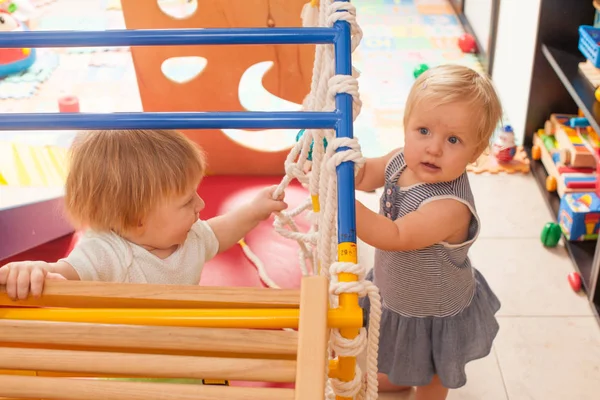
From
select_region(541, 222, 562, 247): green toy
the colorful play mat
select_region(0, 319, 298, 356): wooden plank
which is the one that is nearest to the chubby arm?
select_region(0, 319, 298, 356): wooden plank

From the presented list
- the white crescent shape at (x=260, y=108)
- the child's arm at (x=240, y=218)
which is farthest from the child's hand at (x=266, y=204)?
the white crescent shape at (x=260, y=108)

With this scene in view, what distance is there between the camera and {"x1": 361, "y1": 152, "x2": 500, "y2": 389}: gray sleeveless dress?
1204 millimetres

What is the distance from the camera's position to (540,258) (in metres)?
1.95

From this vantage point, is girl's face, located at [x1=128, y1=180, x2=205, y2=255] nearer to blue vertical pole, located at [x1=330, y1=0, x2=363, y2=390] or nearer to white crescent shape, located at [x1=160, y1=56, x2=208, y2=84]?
blue vertical pole, located at [x1=330, y1=0, x2=363, y2=390]

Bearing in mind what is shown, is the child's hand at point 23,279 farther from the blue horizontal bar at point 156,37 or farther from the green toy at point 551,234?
the green toy at point 551,234

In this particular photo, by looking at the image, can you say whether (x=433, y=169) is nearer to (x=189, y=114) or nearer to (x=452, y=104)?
(x=452, y=104)

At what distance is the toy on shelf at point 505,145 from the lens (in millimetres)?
2293

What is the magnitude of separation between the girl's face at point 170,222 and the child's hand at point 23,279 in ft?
0.75

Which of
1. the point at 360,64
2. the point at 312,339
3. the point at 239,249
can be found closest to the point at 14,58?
the point at 360,64

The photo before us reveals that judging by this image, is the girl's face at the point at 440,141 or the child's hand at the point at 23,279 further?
the girl's face at the point at 440,141

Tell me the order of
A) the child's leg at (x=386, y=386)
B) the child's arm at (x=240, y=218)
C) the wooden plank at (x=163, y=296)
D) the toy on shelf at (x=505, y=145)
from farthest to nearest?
the toy on shelf at (x=505, y=145) → the child's leg at (x=386, y=386) → the child's arm at (x=240, y=218) → the wooden plank at (x=163, y=296)

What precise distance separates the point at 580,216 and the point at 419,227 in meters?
0.96

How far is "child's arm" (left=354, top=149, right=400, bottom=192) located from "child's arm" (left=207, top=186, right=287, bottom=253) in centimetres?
19

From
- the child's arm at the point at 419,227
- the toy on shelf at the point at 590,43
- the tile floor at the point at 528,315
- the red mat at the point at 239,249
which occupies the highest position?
the child's arm at the point at 419,227
